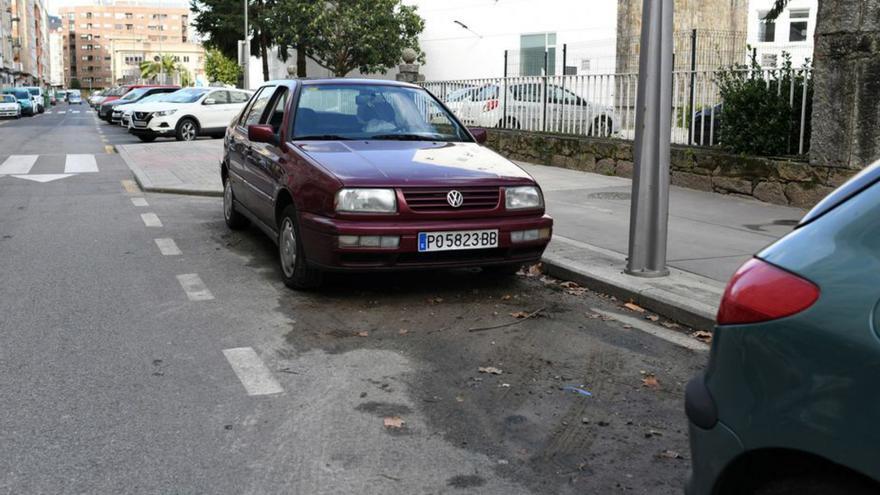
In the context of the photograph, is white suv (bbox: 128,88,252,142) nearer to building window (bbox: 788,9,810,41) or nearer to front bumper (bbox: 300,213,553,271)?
front bumper (bbox: 300,213,553,271)

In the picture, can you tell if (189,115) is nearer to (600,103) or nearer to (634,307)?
(600,103)

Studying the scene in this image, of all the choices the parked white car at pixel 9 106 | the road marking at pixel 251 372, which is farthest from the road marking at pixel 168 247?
the parked white car at pixel 9 106

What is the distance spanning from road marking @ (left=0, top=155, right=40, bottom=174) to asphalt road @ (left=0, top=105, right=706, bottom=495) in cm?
939

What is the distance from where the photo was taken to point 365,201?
6129 millimetres

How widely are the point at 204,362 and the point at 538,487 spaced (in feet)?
7.47

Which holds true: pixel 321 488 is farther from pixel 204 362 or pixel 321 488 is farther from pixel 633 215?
pixel 633 215

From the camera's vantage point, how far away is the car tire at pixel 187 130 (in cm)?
2628

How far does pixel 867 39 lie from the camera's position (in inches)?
384

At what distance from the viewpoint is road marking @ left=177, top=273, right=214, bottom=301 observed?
653 centimetres

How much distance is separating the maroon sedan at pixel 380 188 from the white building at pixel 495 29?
23.7 m

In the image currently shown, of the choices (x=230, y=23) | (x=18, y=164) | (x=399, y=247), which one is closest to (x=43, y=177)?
(x=18, y=164)

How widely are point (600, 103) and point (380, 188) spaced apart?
905 centimetres

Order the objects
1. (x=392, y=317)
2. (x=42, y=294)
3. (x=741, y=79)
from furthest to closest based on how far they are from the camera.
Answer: (x=741, y=79)
(x=42, y=294)
(x=392, y=317)

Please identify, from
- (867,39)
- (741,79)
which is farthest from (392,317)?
(741,79)
